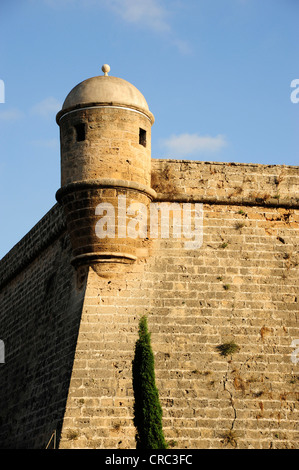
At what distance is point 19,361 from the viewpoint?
17.3 metres

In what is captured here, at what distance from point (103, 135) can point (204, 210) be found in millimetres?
2319

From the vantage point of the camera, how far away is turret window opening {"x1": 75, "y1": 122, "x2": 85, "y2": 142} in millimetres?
14014

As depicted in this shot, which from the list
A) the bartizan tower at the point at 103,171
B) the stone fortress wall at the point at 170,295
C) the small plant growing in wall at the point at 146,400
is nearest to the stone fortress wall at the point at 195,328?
the stone fortress wall at the point at 170,295

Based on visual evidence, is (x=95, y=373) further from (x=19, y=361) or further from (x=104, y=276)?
(x=19, y=361)

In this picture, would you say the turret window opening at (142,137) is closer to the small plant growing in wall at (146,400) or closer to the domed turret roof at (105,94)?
the domed turret roof at (105,94)

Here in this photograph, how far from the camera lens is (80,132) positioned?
14070 mm

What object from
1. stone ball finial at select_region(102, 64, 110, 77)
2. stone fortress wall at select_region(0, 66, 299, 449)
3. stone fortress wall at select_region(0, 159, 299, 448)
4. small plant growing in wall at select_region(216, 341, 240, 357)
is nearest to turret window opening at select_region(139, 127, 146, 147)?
stone fortress wall at select_region(0, 66, 299, 449)

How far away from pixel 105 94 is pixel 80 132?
80 centimetres

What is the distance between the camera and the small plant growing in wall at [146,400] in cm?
1214

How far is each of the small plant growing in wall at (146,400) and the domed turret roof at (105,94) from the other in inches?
157

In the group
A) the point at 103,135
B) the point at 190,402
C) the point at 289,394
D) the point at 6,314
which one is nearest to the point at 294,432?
the point at 289,394

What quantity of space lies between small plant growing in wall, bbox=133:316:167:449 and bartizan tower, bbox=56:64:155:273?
1.71 m

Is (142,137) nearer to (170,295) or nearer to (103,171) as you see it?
(103,171)

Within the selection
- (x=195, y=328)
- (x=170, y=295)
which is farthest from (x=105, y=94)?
(x=195, y=328)
